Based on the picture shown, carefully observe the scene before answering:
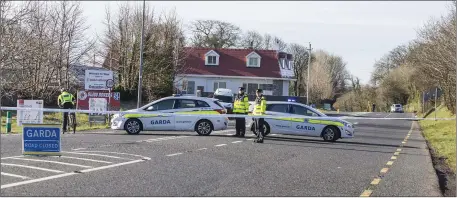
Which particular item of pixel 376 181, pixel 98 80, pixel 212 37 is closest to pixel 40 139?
pixel 376 181

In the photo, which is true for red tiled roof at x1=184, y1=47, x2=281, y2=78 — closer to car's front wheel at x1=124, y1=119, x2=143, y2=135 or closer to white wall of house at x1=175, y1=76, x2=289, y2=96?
white wall of house at x1=175, y1=76, x2=289, y2=96

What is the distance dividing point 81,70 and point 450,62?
22296 mm

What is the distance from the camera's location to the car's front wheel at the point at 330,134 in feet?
67.6

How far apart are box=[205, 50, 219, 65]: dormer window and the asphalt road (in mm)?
33901

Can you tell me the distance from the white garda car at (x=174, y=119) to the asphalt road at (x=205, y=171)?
441 cm

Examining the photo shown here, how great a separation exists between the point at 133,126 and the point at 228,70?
32452 millimetres

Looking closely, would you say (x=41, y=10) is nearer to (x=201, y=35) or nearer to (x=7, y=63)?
(x=7, y=63)

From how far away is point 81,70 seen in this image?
35.3 metres

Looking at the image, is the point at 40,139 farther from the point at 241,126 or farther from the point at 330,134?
the point at 330,134

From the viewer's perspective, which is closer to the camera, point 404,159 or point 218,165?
point 218,165

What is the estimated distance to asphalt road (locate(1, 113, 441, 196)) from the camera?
8.83 m

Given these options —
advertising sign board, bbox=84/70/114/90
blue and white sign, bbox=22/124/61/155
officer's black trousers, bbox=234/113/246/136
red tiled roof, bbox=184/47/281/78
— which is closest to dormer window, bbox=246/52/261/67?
red tiled roof, bbox=184/47/281/78

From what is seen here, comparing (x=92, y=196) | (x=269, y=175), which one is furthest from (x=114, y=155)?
(x=92, y=196)

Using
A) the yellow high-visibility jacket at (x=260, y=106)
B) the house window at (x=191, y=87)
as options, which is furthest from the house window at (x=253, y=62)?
the yellow high-visibility jacket at (x=260, y=106)
